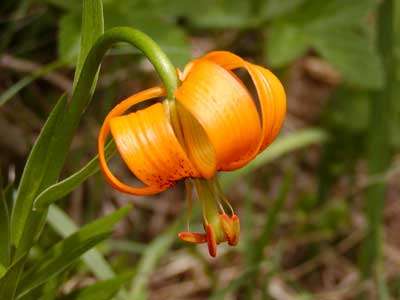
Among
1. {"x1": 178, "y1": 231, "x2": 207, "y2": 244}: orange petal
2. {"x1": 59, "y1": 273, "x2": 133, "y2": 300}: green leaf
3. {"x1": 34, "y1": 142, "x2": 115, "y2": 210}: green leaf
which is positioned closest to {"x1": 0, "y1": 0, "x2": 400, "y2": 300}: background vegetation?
{"x1": 59, "y1": 273, "x2": 133, "y2": 300}: green leaf

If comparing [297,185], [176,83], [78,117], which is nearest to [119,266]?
[78,117]

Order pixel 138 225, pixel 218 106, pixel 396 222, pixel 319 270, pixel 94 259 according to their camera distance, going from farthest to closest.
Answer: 1. pixel 396 222
2. pixel 319 270
3. pixel 138 225
4. pixel 94 259
5. pixel 218 106

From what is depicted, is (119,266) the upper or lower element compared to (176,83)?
lower

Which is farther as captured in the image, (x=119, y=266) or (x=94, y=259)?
(x=119, y=266)

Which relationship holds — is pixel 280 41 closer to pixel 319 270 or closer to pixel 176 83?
pixel 319 270

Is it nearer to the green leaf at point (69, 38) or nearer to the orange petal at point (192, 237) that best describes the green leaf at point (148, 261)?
the green leaf at point (69, 38)

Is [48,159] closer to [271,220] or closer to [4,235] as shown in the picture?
[4,235]

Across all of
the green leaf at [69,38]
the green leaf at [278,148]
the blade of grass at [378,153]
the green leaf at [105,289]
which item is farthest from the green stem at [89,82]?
the blade of grass at [378,153]
